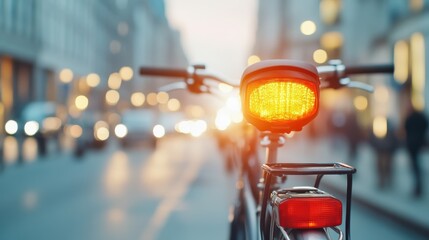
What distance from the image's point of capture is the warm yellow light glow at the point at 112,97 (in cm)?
7225

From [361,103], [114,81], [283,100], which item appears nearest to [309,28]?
[361,103]

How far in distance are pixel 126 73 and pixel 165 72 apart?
8027cm

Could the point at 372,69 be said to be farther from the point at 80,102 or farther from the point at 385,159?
the point at 80,102

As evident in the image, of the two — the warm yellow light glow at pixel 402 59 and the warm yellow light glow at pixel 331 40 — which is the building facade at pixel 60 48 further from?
the warm yellow light glow at pixel 331 40

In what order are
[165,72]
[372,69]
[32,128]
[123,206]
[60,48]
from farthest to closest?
[60,48], [32,128], [123,206], [165,72], [372,69]

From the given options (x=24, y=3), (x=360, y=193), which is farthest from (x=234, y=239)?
(x=24, y=3)

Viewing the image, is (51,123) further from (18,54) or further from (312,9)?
(312,9)

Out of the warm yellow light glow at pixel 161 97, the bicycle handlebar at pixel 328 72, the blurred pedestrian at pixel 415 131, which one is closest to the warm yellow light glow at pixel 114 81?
the warm yellow light glow at pixel 161 97

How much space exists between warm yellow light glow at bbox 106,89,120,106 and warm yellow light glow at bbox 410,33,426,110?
48.0 meters

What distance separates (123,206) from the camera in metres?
9.57

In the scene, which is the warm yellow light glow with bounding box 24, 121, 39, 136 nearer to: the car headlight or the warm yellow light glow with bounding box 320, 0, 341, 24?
the car headlight

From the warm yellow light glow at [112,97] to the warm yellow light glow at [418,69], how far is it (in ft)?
158

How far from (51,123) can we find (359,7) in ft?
74.4

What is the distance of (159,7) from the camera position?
13825cm
